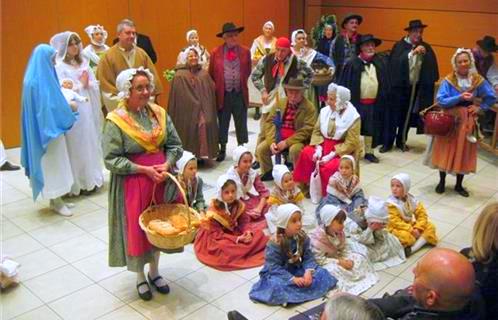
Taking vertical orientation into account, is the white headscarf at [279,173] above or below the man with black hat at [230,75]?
below

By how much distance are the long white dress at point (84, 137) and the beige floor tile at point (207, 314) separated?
2.39m

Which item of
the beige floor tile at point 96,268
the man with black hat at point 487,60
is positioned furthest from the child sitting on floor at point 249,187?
the man with black hat at point 487,60

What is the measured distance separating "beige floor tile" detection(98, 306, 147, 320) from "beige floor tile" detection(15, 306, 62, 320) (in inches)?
12.9

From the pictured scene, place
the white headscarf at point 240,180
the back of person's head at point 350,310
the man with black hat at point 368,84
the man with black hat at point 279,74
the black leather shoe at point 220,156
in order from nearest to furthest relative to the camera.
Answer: the back of person's head at point 350,310
the white headscarf at point 240,180
the man with black hat at point 279,74
the man with black hat at point 368,84
the black leather shoe at point 220,156

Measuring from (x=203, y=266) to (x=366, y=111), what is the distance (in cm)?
338

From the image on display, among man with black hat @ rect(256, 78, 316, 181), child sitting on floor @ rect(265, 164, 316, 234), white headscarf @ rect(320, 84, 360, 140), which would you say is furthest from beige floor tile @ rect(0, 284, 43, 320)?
white headscarf @ rect(320, 84, 360, 140)

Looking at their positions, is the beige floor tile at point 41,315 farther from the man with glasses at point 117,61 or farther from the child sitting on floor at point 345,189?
the man with glasses at point 117,61

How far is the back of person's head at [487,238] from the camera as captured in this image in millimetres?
2494

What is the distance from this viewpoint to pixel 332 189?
15.6 ft

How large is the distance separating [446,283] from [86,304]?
2.50m

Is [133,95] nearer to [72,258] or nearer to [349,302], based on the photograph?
[72,258]

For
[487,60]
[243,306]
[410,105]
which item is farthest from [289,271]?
[487,60]

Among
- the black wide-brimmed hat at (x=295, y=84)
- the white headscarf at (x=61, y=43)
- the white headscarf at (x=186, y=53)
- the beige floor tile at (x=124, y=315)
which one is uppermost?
the white headscarf at (x=61, y=43)


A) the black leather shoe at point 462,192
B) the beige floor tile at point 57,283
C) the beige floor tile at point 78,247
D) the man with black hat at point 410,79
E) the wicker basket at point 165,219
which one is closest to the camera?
the wicker basket at point 165,219
